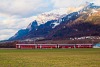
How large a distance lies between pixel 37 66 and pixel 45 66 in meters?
1.41

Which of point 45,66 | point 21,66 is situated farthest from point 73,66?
point 21,66

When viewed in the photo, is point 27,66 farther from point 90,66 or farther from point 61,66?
point 90,66

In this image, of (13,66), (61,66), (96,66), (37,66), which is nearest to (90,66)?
(96,66)

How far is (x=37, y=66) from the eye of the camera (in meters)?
52.5

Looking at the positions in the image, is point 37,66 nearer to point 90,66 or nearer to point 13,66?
point 13,66

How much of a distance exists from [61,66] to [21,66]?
19.5ft

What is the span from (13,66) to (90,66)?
11.5 meters

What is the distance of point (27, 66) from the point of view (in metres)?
52.5

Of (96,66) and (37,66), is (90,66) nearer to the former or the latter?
(96,66)

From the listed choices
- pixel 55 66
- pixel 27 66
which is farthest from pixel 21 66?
pixel 55 66

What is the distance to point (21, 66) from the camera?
5166 centimetres

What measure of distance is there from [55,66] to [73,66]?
277 centimetres

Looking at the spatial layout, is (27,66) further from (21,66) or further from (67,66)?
(67,66)

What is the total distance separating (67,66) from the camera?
52.2m
